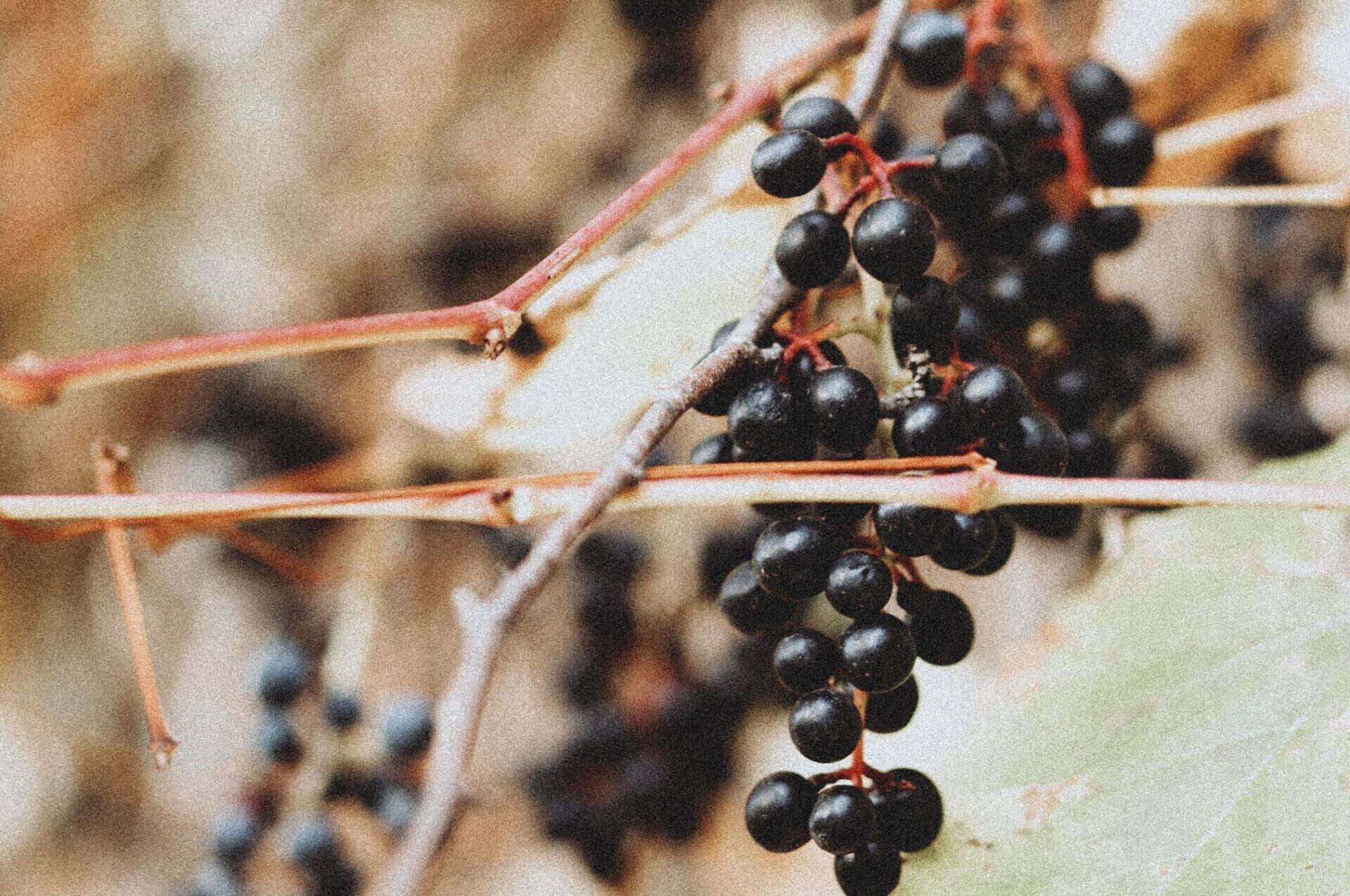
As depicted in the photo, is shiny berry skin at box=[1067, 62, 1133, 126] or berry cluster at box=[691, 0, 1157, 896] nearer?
berry cluster at box=[691, 0, 1157, 896]

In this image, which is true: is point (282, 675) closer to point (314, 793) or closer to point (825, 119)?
point (314, 793)

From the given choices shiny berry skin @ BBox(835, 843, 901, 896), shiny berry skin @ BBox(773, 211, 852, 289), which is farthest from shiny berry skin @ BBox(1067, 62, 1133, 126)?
shiny berry skin @ BBox(835, 843, 901, 896)

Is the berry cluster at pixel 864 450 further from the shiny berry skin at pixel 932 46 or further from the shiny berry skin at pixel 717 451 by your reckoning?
the shiny berry skin at pixel 932 46

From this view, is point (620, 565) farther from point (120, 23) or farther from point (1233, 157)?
point (120, 23)

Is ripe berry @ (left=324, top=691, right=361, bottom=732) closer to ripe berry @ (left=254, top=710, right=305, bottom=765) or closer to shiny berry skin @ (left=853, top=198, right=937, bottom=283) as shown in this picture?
ripe berry @ (left=254, top=710, right=305, bottom=765)

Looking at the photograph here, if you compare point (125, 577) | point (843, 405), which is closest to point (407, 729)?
point (125, 577)

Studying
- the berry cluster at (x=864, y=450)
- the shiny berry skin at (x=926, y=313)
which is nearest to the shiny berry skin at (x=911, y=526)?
the berry cluster at (x=864, y=450)

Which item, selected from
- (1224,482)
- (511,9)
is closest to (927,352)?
(1224,482)
